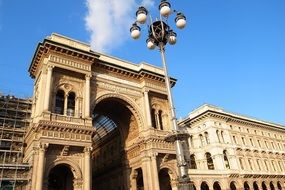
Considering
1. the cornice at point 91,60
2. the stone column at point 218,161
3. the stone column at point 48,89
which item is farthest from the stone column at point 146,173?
the stone column at point 218,161

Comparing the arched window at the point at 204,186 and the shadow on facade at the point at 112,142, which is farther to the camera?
the arched window at the point at 204,186

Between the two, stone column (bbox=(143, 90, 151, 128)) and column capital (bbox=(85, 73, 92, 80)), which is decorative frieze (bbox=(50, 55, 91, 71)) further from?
stone column (bbox=(143, 90, 151, 128))

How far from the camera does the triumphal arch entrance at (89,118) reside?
20.5 m

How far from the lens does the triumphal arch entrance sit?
2053 centimetres

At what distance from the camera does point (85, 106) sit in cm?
2328

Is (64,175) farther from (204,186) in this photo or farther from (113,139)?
(204,186)

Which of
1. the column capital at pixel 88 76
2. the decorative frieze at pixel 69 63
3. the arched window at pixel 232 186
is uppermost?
the decorative frieze at pixel 69 63

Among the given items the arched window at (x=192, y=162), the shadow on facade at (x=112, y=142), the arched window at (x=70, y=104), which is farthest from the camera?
the arched window at (x=192, y=162)

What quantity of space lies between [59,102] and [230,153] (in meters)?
29.3

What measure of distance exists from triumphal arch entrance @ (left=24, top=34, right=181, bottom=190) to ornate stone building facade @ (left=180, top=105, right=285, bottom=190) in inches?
442

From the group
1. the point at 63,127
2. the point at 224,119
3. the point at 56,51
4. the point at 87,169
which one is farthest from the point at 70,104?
the point at 224,119

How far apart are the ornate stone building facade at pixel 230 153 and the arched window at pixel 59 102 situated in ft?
63.1

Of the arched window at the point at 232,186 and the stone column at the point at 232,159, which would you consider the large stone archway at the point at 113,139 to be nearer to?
the stone column at the point at 232,159

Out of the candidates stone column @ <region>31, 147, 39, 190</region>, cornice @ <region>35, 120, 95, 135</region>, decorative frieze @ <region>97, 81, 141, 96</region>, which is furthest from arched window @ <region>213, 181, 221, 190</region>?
stone column @ <region>31, 147, 39, 190</region>
